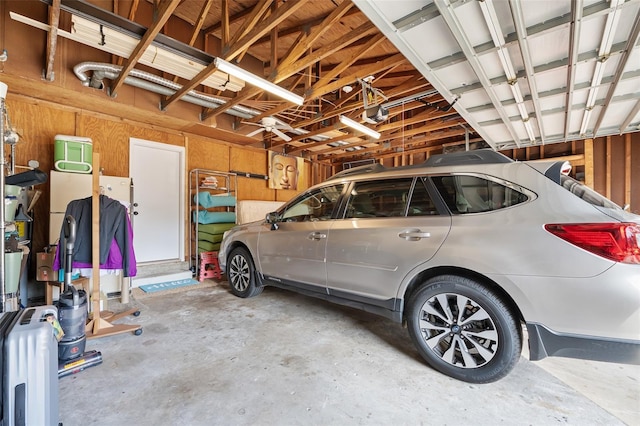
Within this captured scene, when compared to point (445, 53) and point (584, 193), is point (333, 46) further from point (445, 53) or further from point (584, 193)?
point (584, 193)

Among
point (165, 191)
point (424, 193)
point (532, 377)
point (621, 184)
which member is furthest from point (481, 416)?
point (621, 184)

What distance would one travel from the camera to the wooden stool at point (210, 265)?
4843mm

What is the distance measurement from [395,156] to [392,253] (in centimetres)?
649

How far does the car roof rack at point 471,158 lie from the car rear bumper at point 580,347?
45.9 inches

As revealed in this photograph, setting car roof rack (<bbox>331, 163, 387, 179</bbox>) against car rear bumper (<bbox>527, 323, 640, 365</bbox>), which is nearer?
car rear bumper (<bbox>527, 323, 640, 365</bbox>)

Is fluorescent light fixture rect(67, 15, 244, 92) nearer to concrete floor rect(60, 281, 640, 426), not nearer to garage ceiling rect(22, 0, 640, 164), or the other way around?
garage ceiling rect(22, 0, 640, 164)

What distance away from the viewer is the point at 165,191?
5012mm

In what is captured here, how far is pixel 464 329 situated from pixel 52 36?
4.67 meters

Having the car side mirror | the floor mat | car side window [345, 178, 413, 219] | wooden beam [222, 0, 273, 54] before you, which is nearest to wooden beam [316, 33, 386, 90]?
wooden beam [222, 0, 273, 54]

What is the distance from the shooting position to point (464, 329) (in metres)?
1.92

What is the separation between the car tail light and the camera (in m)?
1.45

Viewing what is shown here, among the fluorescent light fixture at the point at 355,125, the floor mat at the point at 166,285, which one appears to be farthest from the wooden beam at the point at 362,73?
the floor mat at the point at 166,285

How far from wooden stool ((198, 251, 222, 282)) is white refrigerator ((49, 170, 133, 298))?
128 cm

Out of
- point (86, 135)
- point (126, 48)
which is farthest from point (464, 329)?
point (86, 135)
